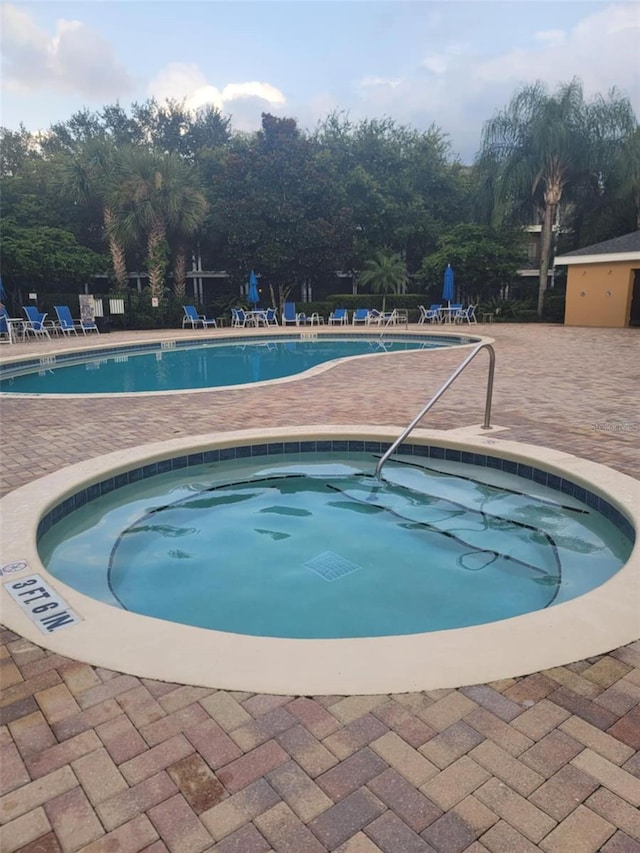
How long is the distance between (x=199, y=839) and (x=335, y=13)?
11.8m

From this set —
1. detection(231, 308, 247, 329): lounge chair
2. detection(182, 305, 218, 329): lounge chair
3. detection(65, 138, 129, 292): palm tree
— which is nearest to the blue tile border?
detection(231, 308, 247, 329): lounge chair

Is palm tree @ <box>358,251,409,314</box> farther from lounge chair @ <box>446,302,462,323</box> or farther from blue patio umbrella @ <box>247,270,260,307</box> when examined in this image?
blue patio umbrella @ <box>247,270,260,307</box>

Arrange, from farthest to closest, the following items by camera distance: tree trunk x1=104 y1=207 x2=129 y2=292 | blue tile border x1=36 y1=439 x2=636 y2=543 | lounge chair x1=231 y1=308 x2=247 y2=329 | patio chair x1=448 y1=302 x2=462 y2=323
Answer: patio chair x1=448 y1=302 x2=462 y2=323 → lounge chair x1=231 y1=308 x2=247 y2=329 → tree trunk x1=104 y1=207 x2=129 y2=292 → blue tile border x1=36 y1=439 x2=636 y2=543

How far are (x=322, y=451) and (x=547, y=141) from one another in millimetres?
20660

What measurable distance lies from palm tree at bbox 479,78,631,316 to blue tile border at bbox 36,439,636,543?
2002 centimetres

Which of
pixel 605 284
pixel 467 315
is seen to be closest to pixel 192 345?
pixel 467 315

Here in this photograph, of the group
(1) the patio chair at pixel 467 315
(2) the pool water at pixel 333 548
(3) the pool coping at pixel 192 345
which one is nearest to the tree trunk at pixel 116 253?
(3) the pool coping at pixel 192 345

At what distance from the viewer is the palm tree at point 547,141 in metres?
21.1

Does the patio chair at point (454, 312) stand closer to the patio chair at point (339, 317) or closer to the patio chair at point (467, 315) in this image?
the patio chair at point (467, 315)

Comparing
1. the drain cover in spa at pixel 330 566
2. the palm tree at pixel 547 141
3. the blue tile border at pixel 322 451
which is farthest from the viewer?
the palm tree at pixel 547 141

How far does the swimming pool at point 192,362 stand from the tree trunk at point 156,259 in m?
5.28

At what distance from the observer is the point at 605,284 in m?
18.9

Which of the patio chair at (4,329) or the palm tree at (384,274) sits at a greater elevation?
the palm tree at (384,274)

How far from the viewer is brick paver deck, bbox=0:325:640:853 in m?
1.46
